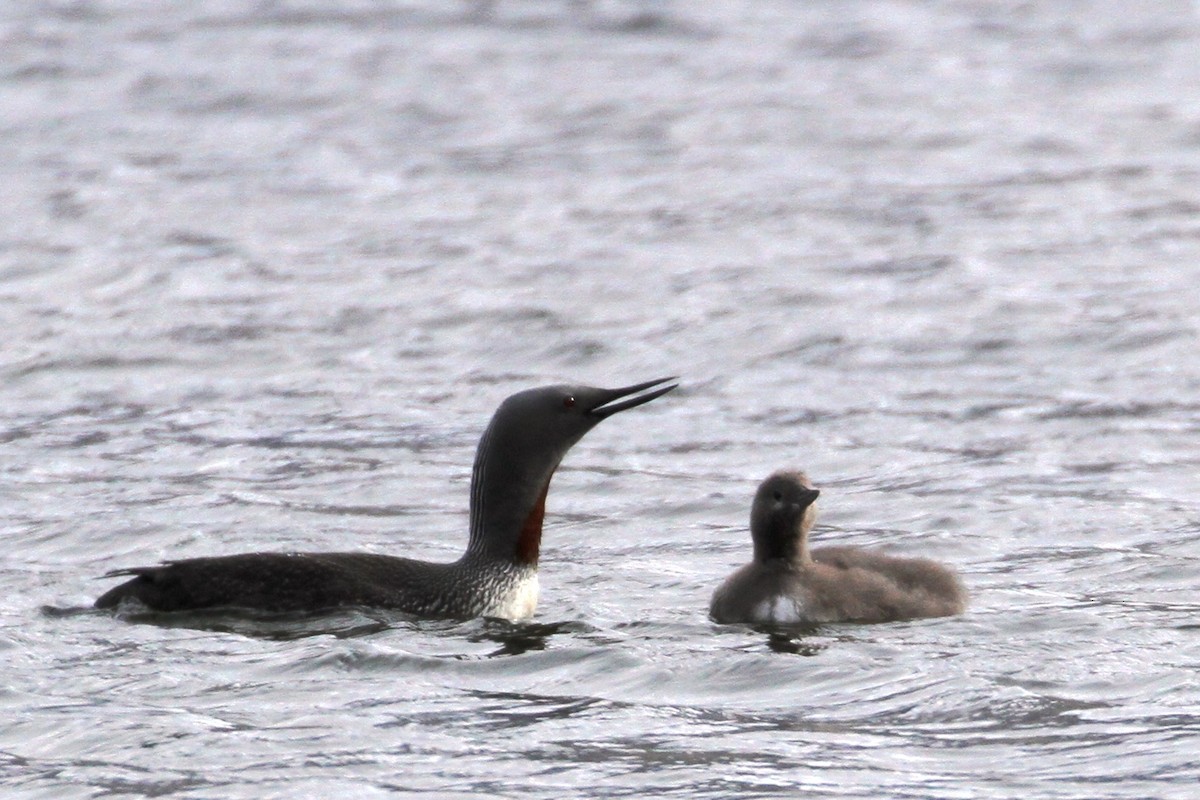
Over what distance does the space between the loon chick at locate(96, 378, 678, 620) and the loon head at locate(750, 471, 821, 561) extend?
0.55 metres

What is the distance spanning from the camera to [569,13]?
26703mm

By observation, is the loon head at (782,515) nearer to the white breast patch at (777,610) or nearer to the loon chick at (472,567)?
the white breast patch at (777,610)

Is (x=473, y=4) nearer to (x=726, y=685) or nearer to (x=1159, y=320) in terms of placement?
(x=1159, y=320)

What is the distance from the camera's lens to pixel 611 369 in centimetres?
1448

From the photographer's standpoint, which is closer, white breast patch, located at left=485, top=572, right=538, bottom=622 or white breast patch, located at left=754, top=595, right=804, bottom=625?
white breast patch, located at left=754, top=595, right=804, bottom=625

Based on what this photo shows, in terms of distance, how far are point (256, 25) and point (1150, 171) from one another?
11098 millimetres

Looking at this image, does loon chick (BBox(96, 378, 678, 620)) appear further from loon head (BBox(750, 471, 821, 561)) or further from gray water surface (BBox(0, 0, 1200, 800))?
loon head (BBox(750, 471, 821, 561))

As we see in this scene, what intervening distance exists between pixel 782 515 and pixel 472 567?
120 cm

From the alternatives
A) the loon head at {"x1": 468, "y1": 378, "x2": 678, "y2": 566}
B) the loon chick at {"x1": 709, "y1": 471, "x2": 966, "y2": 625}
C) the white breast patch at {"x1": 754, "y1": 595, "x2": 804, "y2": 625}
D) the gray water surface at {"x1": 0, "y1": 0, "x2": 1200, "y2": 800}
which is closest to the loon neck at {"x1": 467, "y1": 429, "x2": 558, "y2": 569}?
the loon head at {"x1": 468, "y1": 378, "x2": 678, "y2": 566}

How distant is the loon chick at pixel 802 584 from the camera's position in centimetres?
897

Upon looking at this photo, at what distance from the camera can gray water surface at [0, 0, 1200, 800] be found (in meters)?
7.77

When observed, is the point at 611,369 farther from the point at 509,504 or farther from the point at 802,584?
the point at 802,584

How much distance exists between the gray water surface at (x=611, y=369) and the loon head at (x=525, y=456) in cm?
39

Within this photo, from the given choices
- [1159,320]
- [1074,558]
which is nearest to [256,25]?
[1159,320]
